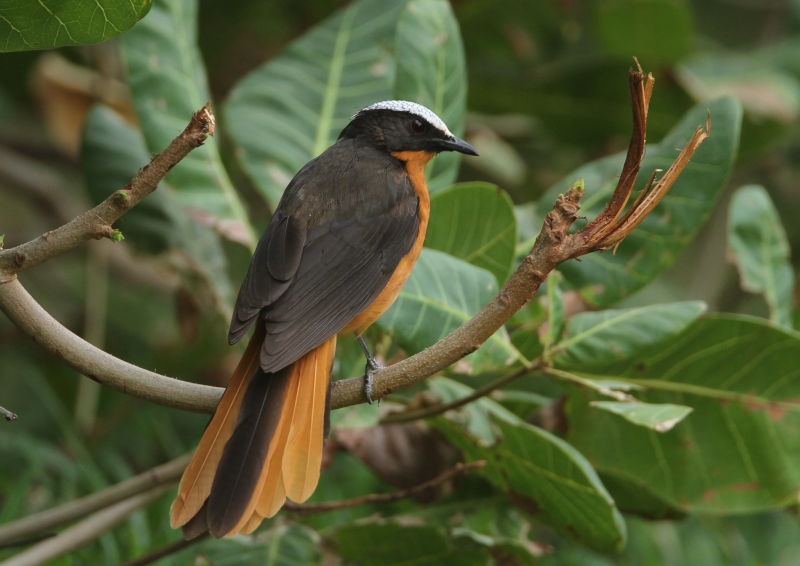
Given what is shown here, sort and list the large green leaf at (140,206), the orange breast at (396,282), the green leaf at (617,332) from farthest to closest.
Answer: the large green leaf at (140,206)
the orange breast at (396,282)
the green leaf at (617,332)

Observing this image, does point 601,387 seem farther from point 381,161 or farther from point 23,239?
point 23,239

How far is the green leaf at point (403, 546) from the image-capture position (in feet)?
7.41

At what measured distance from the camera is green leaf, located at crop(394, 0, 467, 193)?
244cm

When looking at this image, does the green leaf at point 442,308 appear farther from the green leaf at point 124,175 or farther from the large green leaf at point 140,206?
the green leaf at point 124,175

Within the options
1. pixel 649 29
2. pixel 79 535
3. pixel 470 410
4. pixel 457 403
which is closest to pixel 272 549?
pixel 79 535

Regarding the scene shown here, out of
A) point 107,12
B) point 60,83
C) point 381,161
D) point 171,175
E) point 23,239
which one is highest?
point 107,12

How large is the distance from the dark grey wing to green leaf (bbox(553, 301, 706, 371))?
1.49 feet

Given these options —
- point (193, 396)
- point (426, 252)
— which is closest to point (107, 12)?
point (193, 396)

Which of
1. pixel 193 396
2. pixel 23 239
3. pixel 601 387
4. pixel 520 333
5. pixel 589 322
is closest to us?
pixel 193 396

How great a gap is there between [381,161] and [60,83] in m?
2.02

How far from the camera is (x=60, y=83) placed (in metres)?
3.79

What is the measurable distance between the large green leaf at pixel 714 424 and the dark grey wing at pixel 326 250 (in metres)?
0.60

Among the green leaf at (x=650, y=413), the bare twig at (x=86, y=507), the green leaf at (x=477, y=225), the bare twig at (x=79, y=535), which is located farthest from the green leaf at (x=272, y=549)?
the green leaf at (x=650, y=413)

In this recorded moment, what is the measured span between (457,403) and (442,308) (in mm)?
214
